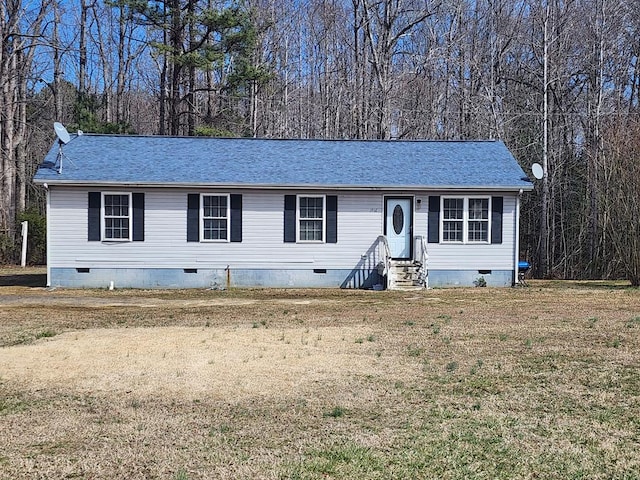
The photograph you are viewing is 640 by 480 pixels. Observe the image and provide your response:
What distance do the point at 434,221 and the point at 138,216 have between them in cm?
791

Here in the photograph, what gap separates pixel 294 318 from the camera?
12055 mm

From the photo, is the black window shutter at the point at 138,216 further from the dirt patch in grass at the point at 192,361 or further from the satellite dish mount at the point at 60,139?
the dirt patch in grass at the point at 192,361

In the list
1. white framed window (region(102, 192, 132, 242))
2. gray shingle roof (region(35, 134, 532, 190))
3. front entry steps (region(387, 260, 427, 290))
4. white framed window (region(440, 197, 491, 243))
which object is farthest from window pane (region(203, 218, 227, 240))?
white framed window (region(440, 197, 491, 243))

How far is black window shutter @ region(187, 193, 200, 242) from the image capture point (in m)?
17.6

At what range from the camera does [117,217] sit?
57.4 feet

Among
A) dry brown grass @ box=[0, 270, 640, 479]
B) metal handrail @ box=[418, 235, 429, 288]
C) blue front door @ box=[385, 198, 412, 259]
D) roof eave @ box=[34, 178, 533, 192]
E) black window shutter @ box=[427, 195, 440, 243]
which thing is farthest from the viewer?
blue front door @ box=[385, 198, 412, 259]

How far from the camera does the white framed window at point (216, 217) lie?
58.0 feet

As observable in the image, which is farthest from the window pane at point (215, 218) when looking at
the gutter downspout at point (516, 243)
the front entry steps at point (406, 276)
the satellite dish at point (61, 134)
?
the gutter downspout at point (516, 243)

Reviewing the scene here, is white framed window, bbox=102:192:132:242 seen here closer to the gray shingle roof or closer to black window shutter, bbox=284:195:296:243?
the gray shingle roof

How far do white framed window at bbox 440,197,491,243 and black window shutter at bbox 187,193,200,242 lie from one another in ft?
21.6

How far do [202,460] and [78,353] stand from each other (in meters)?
4.51

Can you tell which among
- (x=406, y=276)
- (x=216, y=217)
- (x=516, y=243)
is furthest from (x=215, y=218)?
(x=516, y=243)

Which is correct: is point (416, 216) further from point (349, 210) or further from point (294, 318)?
point (294, 318)

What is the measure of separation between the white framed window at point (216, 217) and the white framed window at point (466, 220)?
5841mm
